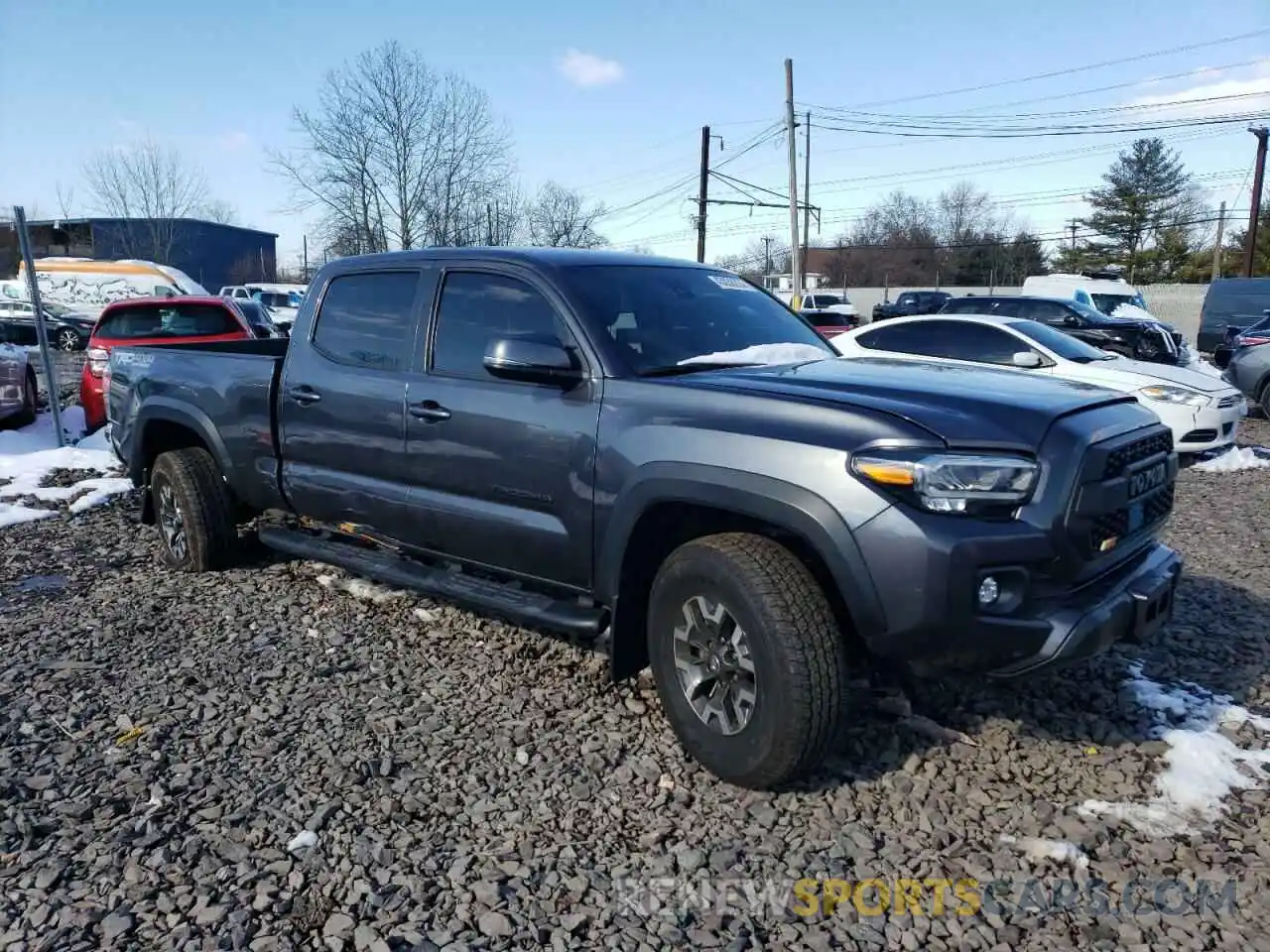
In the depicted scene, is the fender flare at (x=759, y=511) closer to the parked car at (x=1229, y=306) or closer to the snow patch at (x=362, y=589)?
the snow patch at (x=362, y=589)

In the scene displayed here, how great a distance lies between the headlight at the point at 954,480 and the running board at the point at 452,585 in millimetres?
1304

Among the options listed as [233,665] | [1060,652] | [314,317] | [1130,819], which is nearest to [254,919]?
[233,665]

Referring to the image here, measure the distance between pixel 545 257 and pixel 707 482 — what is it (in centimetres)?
148

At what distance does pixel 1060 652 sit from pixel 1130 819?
0.68 m

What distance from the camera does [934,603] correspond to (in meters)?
2.75

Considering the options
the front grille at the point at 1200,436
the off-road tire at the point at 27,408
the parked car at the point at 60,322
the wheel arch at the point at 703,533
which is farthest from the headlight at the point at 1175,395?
the parked car at the point at 60,322

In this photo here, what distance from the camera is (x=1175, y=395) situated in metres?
9.14

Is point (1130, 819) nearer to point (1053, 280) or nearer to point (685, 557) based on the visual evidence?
point (685, 557)

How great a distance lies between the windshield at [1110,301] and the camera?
23500 millimetres

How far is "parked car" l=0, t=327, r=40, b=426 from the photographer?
10445mm

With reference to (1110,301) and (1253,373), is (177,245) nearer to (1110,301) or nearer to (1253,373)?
(1110,301)

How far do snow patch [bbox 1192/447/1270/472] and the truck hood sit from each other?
22.1ft

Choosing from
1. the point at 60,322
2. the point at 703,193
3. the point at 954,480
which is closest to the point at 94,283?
the point at 60,322

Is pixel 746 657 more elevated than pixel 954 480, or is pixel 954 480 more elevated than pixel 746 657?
pixel 954 480
